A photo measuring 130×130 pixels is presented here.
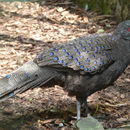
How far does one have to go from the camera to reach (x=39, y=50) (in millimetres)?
7449

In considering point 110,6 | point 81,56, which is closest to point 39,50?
point 110,6

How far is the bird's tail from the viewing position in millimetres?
4652

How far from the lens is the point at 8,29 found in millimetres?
8469

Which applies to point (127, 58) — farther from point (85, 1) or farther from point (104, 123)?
point (85, 1)

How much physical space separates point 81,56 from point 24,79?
32.4 inches

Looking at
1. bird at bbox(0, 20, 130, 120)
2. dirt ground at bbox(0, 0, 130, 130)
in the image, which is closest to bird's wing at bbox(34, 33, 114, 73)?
bird at bbox(0, 20, 130, 120)

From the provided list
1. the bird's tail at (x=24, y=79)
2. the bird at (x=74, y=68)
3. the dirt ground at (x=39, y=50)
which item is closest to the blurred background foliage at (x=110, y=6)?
the dirt ground at (x=39, y=50)

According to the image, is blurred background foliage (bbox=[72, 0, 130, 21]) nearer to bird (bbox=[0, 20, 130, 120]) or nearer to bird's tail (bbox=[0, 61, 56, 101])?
bird (bbox=[0, 20, 130, 120])

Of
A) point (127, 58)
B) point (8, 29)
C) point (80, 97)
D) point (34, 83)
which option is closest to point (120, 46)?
point (127, 58)

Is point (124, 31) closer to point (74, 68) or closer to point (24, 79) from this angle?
point (74, 68)

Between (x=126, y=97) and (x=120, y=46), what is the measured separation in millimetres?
1212

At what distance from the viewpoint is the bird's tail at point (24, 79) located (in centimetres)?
465

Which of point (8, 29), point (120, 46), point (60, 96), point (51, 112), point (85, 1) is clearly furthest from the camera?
point (85, 1)

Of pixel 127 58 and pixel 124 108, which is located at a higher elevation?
pixel 127 58
